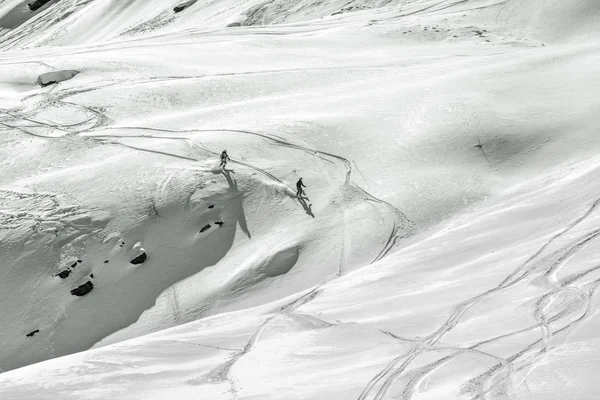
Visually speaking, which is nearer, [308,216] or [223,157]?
[308,216]

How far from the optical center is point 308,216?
2377cm

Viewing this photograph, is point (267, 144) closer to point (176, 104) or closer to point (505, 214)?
point (176, 104)

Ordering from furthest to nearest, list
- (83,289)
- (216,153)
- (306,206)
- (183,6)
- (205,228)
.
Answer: (183,6)
(216,153)
(306,206)
(205,228)
(83,289)

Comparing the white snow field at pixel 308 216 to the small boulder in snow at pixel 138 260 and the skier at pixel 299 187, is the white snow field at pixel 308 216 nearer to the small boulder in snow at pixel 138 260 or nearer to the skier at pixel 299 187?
the small boulder in snow at pixel 138 260

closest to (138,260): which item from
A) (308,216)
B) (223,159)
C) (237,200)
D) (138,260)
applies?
(138,260)

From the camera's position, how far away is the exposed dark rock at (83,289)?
878 inches

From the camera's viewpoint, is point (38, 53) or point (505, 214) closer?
point (505, 214)

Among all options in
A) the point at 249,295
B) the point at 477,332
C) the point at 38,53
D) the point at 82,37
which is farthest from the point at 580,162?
the point at 82,37

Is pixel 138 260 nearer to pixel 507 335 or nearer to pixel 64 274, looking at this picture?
pixel 64 274

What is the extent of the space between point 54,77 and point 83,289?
1565 centimetres

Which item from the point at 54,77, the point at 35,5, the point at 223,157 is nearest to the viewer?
the point at 223,157

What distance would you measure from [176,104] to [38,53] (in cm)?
1227

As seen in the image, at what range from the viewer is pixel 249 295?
2133cm

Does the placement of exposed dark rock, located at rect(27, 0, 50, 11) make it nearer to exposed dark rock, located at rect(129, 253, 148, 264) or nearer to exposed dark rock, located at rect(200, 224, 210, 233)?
exposed dark rock, located at rect(200, 224, 210, 233)
